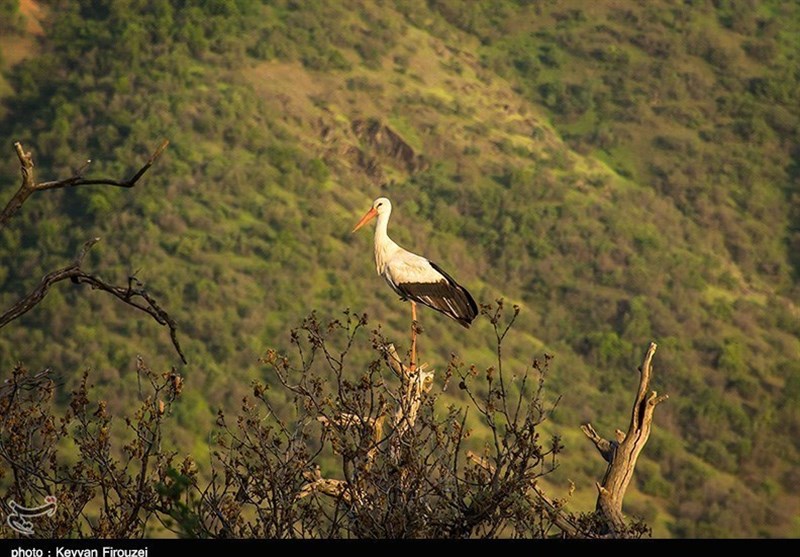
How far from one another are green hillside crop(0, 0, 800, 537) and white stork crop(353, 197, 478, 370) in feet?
103

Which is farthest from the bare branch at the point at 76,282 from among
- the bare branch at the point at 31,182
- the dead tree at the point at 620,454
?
the dead tree at the point at 620,454

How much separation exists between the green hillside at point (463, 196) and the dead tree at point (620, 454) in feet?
117

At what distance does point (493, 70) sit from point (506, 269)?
23767 mm

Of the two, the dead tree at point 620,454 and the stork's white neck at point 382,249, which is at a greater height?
the dead tree at point 620,454

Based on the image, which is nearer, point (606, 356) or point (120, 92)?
point (606, 356)

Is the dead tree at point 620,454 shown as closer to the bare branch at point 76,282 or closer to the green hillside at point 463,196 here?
the bare branch at point 76,282

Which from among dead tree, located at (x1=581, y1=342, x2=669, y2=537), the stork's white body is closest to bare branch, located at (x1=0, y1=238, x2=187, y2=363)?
dead tree, located at (x1=581, y1=342, x2=669, y2=537)

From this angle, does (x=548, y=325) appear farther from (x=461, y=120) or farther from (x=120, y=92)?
(x=120, y=92)

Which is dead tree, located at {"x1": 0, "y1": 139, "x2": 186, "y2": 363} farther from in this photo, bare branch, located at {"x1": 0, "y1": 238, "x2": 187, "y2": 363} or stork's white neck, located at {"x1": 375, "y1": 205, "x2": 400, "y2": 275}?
stork's white neck, located at {"x1": 375, "y1": 205, "x2": 400, "y2": 275}

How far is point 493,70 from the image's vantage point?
9312cm

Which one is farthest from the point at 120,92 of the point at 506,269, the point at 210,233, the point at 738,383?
the point at 738,383

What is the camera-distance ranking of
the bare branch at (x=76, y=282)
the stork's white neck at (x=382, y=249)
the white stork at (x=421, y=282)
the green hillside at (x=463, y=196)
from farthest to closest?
the green hillside at (x=463, y=196) < the stork's white neck at (x=382, y=249) < the white stork at (x=421, y=282) < the bare branch at (x=76, y=282)

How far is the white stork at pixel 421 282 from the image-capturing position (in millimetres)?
15367
